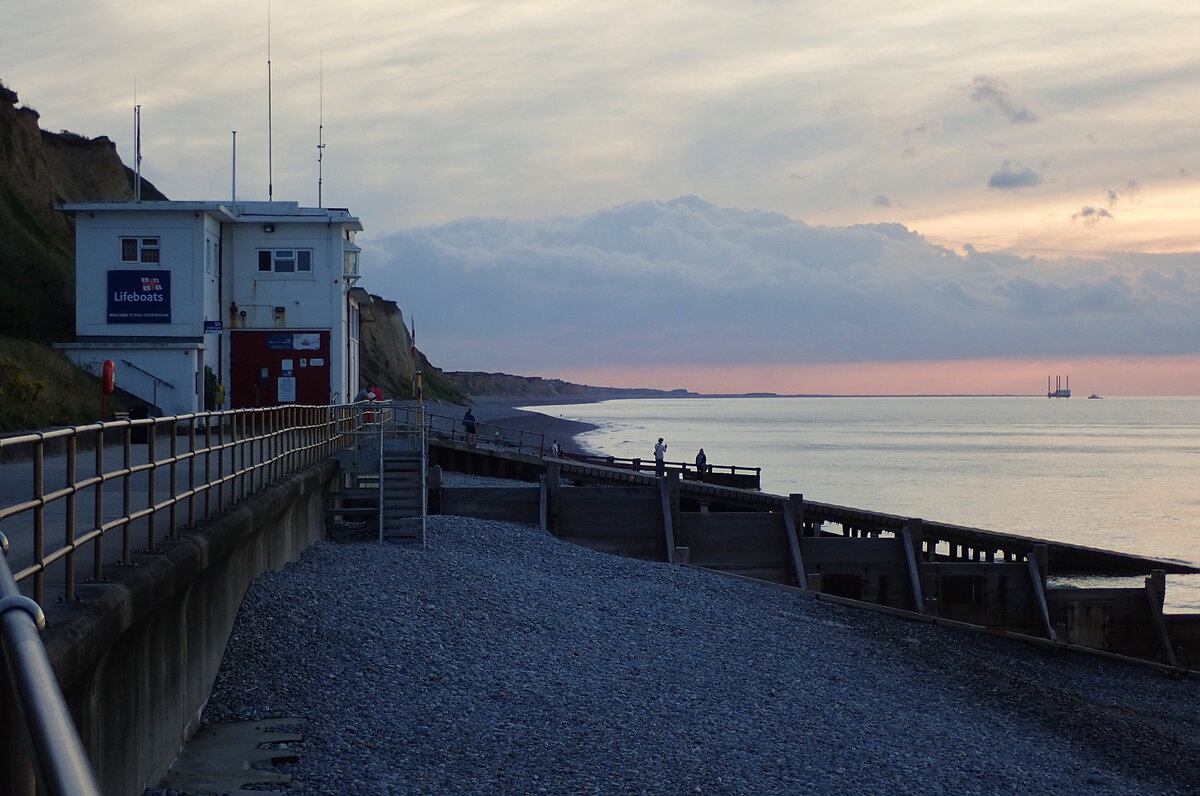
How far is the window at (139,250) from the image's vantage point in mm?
34469

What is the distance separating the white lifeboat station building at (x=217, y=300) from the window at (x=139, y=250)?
3cm

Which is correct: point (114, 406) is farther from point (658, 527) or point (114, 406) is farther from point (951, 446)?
point (951, 446)

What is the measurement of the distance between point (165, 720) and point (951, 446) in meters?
122

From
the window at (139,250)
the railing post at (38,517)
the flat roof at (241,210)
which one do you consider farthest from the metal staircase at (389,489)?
the railing post at (38,517)

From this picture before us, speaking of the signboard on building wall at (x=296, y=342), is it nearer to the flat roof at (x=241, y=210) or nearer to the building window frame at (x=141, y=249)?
the flat roof at (x=241, y=210)

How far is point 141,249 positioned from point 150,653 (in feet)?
94.6

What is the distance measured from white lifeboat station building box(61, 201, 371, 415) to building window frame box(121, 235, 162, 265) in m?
0.03

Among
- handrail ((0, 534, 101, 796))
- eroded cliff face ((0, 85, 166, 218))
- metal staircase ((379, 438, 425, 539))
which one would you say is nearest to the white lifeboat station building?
metal staircase ((379, 438, 425, 539))

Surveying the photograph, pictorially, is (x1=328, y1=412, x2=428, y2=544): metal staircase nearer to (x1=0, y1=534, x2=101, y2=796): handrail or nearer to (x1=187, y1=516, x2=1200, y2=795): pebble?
(x1=187, y1=516, x2=1200, y2=795): pebble

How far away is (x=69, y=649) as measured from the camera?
5820 mm

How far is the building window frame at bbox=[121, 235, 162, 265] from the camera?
3447cm

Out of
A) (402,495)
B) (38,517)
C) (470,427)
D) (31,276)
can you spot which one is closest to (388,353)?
(470,427)

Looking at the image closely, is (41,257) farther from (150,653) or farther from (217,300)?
(150,653)

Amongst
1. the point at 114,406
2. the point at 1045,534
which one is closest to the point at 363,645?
the point at 114,406
